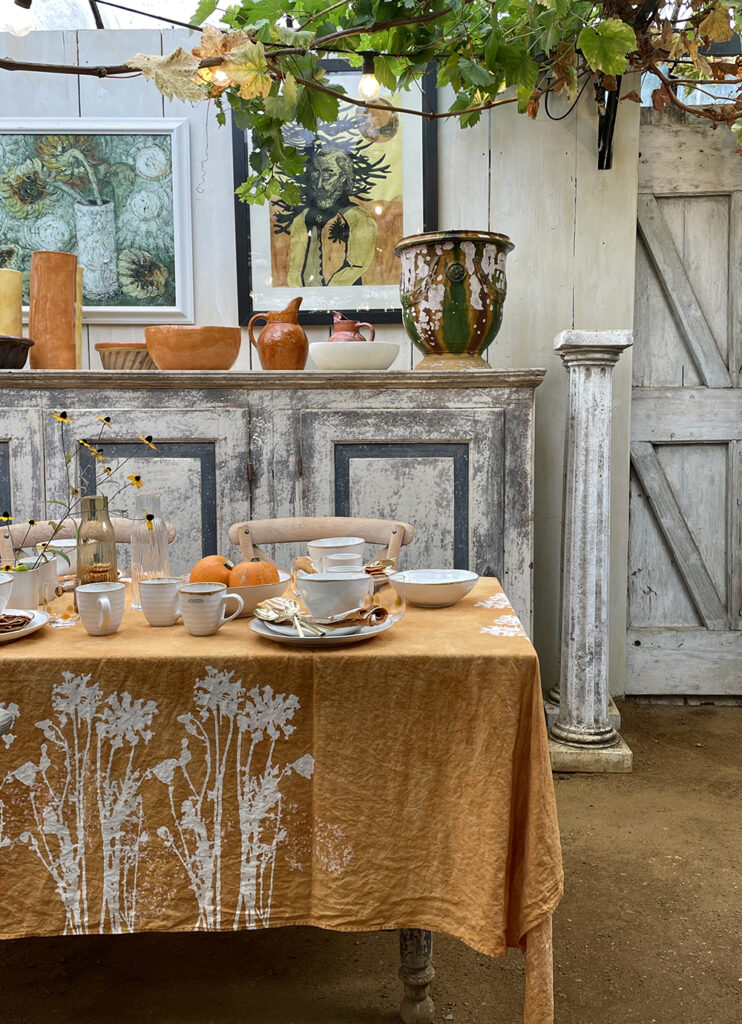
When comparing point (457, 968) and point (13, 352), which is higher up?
point (13, 352)

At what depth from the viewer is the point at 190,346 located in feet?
8.84

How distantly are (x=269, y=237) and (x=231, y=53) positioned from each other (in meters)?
1.97

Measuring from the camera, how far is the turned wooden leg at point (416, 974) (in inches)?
59.7

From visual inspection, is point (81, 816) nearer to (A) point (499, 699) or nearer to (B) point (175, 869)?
(B) point (175, 869)

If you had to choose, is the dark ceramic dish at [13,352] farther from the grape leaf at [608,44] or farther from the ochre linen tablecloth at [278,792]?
the grape leaf at [608,44]

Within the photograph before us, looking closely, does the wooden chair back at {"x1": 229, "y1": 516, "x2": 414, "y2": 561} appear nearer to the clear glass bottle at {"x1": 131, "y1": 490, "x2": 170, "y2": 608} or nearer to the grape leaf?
the clear glass bottle at {"x1": 131, "y1": 490, "x2": 170, "y2": 608}

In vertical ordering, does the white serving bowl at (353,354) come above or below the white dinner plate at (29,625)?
above

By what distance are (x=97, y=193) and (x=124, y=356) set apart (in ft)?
2.48

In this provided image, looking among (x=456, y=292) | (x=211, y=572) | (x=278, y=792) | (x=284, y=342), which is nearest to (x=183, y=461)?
(x=284, y=342)

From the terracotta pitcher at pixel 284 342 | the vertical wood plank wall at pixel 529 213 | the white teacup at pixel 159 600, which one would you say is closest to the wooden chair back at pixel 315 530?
the white teacup at pixel 159 600

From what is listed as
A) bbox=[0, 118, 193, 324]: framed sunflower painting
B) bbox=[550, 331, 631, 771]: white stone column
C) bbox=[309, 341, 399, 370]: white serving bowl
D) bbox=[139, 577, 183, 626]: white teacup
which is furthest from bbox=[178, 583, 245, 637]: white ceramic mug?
bbox=[0, 118, 193, 324]: framed sunflower painting

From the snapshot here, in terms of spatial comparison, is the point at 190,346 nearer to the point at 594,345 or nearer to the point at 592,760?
the point at 594,345

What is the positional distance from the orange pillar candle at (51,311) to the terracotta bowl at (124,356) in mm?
112

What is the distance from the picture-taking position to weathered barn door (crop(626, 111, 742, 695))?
3.16m
